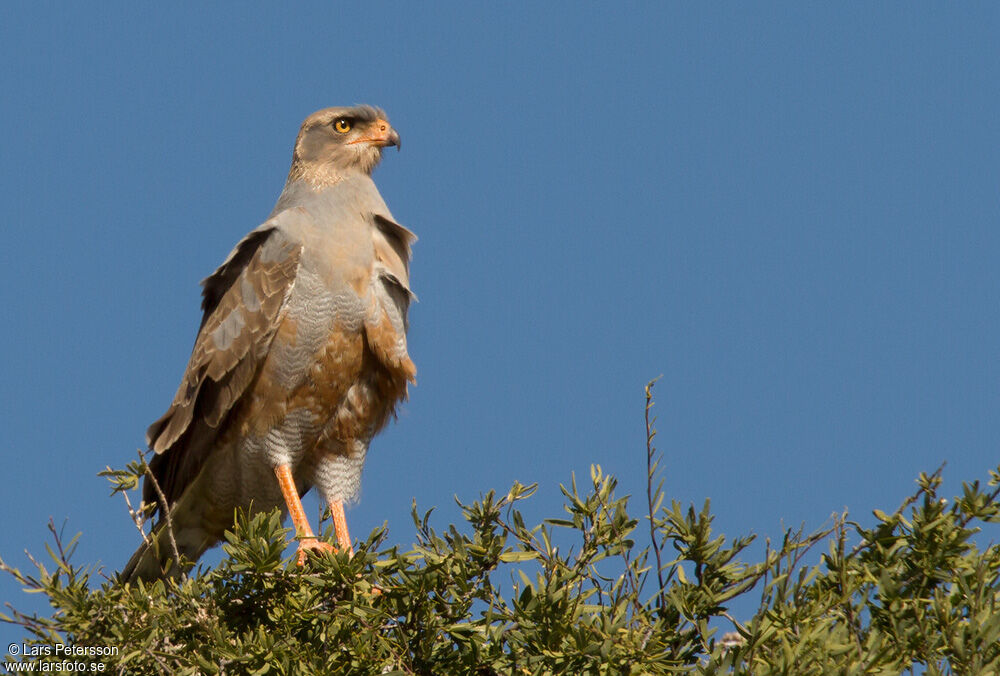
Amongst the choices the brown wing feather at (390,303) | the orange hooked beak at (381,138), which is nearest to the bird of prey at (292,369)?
the brown wing feather at (390,303)

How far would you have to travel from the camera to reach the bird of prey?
245 inches

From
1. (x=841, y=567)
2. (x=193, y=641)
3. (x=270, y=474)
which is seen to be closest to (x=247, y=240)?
(x=270, y=474)

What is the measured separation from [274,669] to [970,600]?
2.34m

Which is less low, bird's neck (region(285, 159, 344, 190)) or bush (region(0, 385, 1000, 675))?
bird's neck (region(285, 159, 344, 190))

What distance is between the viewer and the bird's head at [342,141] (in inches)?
272

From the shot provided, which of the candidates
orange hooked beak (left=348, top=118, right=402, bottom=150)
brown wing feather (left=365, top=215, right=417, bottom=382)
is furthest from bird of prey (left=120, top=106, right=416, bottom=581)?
orange hooked beak (left=348, top=118, right=402, bottom=150)

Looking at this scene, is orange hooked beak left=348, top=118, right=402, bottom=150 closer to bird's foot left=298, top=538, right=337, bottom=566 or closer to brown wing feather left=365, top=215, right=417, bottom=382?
brown wing feather left=365, top=215, right=417, bottom=382

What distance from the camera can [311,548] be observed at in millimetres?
5598

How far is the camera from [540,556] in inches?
171

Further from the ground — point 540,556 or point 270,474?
point 270,474

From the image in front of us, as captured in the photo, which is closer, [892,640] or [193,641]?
[892,640]

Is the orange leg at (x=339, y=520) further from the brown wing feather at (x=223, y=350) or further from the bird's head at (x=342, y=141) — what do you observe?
the bird's head at (x=342, y=141)

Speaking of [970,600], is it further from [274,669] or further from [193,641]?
[193,641]

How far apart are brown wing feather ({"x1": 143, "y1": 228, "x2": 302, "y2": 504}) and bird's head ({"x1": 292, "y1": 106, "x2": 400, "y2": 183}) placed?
706 mm
